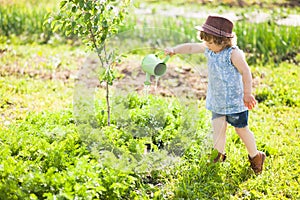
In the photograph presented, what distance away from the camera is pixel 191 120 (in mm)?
3914

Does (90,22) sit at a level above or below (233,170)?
above

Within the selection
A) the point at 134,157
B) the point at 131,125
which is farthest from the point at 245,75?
the point at 131,125

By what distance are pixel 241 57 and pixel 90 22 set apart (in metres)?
1.09

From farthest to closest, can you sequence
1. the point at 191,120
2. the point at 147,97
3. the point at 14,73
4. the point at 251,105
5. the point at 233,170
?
the point at 14,73 < the point at 147,97 < the point at 191,120 < the point at 233,170 < the point at 251,105

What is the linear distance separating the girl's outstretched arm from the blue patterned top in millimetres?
117

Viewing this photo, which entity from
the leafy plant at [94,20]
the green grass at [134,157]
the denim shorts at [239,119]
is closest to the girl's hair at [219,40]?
the denim shorts at [239,119]

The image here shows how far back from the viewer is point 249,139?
3.55 m

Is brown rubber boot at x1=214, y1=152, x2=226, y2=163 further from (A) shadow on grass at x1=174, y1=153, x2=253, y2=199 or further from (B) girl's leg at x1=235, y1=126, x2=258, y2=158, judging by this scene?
(B) girl's leg at x1=235, y1=126, x2=258, y2=158

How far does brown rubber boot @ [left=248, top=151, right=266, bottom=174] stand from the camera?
3566mm

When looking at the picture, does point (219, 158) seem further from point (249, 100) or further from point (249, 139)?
point (249, 100)

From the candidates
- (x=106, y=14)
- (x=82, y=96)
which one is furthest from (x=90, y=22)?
(x=82, y=96)

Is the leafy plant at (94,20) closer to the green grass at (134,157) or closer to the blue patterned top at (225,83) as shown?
the green grass at (134,157)

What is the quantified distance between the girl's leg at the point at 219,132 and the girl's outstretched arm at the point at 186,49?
534 millimetres

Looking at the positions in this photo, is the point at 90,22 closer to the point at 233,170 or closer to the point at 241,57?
the point at 241,57
